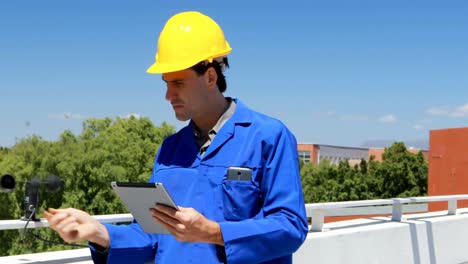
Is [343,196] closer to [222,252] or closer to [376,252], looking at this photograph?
[376,252]

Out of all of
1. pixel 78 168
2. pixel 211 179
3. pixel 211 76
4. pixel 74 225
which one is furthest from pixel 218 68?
pixel 78 168

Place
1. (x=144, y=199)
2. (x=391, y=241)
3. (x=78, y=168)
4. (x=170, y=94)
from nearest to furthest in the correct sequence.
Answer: (x=144, y=199) → (x=170, y=94) → (x=391, y=241) → (x=78, y=168)

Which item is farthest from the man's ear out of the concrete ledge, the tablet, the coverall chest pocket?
the concrete ledge

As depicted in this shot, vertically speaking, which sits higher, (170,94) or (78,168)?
(78,168)

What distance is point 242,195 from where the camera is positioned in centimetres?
215

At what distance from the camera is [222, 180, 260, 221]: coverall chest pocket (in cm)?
215

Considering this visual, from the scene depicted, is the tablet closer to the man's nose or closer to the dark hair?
the man's nose

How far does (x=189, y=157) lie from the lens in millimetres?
2328

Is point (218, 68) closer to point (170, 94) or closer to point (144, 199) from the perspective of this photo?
point (170, 94)

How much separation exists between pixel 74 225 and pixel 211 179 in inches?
17.6

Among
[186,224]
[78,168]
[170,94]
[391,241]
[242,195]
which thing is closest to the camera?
[186,224]

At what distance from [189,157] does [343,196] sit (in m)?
67.8

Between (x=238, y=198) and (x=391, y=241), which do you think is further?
(x=391, y=241)

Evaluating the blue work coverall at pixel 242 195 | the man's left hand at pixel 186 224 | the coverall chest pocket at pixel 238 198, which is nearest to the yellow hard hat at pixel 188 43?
the blue work coverall at pixel 242 195
